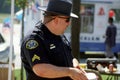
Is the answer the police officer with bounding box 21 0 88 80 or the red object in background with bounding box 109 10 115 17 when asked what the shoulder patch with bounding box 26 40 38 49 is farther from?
the red object in background with bounding box 109 10 115 17

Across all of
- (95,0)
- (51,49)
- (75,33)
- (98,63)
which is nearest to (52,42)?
(51,49)

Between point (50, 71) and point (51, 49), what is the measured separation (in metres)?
0.19

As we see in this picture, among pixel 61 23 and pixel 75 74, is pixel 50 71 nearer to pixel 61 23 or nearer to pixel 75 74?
pixel 75 74

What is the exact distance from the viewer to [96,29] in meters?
16.8

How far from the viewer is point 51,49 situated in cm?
320

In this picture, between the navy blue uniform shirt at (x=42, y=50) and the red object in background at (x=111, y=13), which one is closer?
the navy blue uniform shirt at (x=42, y=50)

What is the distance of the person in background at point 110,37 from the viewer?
50.5 feet

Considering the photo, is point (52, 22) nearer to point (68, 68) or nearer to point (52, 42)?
point (52, 42)

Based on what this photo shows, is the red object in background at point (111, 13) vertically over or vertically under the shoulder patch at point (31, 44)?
under

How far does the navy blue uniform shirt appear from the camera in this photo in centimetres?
314

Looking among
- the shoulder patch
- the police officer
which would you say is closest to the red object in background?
the police officer

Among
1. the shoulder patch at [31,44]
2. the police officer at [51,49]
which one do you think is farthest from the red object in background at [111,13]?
the shoulder patch at [31,44]

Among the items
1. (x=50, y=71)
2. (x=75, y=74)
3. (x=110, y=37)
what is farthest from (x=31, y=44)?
(x=110, y=37)

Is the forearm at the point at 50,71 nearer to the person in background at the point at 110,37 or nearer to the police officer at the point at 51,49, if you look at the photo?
the police officer at the point at 51,49
